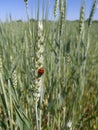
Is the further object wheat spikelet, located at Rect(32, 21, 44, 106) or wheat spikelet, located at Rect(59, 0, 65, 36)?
wheat spikelet, located at Rect(59, 0, 65, 36)

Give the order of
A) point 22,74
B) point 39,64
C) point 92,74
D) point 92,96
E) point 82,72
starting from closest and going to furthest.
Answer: point 39,64 < point 82,72 < point 22,74 < point 92,96 < point 92,74

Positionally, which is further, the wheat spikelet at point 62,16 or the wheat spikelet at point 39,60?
the wheat spikelet at point 62,16

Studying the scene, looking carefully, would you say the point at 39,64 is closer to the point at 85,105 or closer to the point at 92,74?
the point at 85,105

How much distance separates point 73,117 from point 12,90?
1.48ft

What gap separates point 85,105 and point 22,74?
38 cm

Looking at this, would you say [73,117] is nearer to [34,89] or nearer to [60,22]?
[60,22]

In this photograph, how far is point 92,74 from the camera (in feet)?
6.06

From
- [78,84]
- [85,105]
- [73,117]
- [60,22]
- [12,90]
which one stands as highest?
[60,22]

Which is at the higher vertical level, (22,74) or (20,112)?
(20,112)

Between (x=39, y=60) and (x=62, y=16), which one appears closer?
(x=39, y=60)

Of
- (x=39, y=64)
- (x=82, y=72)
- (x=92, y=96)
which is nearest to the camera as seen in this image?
(x=39, y=64)

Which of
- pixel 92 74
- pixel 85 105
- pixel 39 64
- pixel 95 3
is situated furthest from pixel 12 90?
pixel 92 74

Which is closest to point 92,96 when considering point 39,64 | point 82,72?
point 82,72

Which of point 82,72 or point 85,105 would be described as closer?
point 82,72
